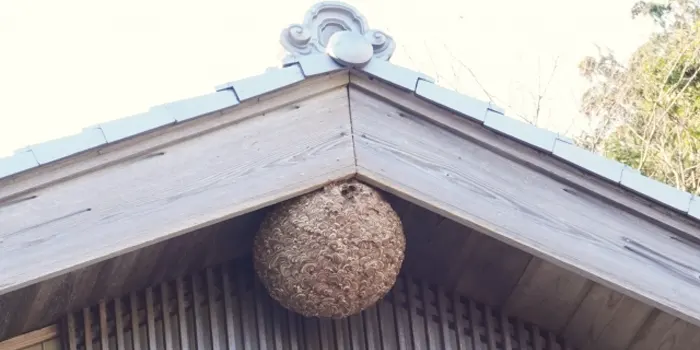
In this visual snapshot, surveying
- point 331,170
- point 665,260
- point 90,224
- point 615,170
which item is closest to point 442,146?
point 331,170

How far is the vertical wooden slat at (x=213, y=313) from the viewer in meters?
A: 2.92

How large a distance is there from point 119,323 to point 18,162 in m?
0.83

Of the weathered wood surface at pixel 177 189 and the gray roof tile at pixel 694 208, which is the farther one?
the gray roof tile at pixel 694 208

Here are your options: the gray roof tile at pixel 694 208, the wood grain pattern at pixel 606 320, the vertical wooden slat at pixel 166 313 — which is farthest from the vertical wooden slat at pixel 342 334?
the gray roof tile at pixel 694 208

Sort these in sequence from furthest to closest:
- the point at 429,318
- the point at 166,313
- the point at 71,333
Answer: the point at 429,318 → the point at 166,313 → the point at 71,333

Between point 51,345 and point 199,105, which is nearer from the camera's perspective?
point 199,105

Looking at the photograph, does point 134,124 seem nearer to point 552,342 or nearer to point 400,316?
point 400,316

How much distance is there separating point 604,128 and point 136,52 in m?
5.31

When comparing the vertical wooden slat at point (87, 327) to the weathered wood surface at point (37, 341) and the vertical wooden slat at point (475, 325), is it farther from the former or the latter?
the vertical wooden slat at point (475, 325)

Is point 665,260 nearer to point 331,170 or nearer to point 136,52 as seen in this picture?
point 331,170

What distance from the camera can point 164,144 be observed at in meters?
2.42

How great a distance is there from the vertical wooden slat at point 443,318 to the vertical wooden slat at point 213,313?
30.8 inches

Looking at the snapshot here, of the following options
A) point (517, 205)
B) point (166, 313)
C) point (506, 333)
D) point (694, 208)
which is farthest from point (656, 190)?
point (166, 313)

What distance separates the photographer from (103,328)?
112 inches
